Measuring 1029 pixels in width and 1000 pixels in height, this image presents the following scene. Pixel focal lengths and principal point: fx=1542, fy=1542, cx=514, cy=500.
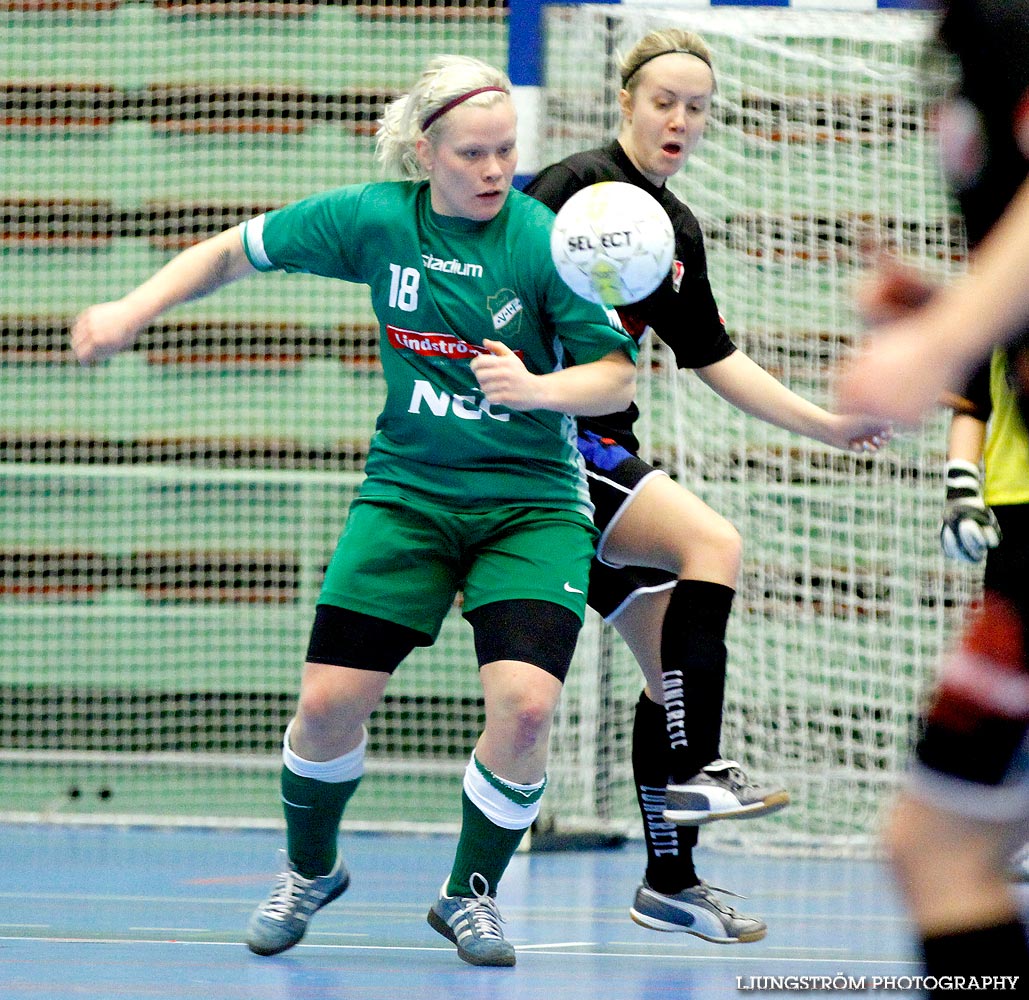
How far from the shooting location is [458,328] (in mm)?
3096

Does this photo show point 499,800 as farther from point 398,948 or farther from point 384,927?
point 384,927

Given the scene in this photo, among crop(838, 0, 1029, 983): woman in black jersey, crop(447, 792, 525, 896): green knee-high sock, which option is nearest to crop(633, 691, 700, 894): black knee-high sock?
crop(447, 792, 525, 896): green knee-high sock

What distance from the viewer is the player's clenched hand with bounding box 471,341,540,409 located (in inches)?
108

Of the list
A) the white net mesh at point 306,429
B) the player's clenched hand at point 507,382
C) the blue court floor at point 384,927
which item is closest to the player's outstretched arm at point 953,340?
the player's clenched hand at point 507,382

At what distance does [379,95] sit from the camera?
6262 millimetres

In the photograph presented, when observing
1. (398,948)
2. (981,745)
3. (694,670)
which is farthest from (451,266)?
(981,745)

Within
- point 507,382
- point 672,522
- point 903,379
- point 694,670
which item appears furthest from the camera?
point 672,522

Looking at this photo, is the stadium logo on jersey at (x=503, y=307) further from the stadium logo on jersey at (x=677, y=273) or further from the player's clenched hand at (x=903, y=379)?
the player's clenched hand at (x=903, y=379)

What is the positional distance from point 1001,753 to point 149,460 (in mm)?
5379

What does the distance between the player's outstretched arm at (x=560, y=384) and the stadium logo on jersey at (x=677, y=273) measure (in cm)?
43

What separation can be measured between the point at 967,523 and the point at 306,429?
12.0 feet

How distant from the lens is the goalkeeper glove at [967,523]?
3.21m

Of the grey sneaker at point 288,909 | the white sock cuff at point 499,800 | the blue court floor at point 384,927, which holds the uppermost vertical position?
the white sock cuff at point 499,800

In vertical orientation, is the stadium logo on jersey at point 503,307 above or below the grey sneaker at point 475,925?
above
